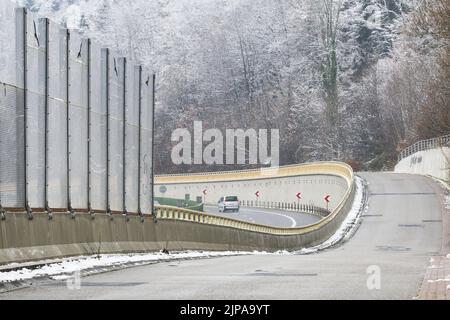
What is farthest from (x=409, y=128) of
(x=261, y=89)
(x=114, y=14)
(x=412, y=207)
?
(x=114, y=14)

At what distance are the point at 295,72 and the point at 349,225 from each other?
79619mm

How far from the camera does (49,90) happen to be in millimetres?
19453

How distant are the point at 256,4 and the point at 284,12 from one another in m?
8.44

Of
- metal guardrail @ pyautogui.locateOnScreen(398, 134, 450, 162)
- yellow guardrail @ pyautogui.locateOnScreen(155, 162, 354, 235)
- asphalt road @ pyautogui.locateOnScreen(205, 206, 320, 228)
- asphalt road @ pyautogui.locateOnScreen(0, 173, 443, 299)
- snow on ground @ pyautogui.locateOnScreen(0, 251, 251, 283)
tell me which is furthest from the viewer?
metal guardrail @ pyautogui.locateOnScreen(398, 134, 450, 162)

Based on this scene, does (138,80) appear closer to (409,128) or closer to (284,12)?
(409,128)

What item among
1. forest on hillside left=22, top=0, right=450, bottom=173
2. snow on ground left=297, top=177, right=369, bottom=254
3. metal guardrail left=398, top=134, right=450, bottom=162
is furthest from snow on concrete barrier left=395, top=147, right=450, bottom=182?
snow on ground left=297, top=177, right=369, bottom=254

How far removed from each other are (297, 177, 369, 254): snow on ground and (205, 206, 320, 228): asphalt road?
17.8ft

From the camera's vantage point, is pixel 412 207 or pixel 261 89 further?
pixel 261 89

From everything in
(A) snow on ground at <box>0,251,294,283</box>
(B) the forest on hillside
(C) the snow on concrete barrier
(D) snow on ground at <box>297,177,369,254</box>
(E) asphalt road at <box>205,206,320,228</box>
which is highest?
(B) the forest on hillside

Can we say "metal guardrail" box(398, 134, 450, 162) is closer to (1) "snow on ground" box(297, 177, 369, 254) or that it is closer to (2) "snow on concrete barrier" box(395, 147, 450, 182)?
(2) "snow on concrete barrier" box(395, 147, 450, 182)

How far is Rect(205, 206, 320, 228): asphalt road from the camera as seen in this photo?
81.2 m

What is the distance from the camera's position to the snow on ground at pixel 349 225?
162ft

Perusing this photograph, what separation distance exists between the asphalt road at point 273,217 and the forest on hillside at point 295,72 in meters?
15.1

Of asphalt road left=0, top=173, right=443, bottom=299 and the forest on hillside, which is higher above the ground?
the forest on hillside
